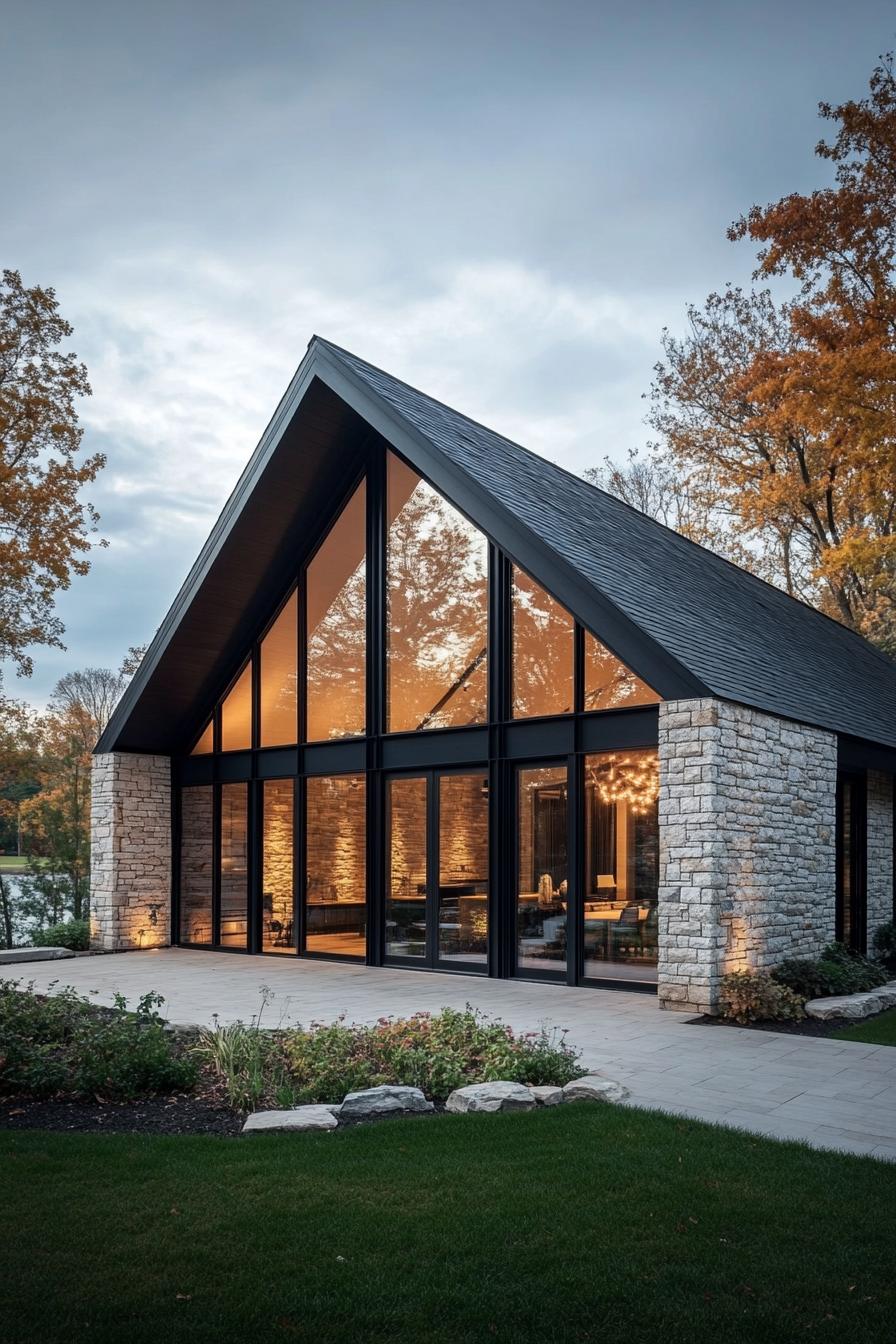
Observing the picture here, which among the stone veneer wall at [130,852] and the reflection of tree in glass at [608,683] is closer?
the reflection of tree in glass at [608,683]

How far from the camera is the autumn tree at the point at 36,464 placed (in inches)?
720

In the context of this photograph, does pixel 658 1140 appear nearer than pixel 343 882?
Yes

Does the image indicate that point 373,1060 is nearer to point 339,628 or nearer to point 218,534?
point 339,628

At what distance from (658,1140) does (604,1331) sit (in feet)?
6.98

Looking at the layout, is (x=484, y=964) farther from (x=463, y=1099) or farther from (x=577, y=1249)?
(x=577, y=1249)

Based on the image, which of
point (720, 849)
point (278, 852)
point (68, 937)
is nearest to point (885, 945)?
point (720, 849)

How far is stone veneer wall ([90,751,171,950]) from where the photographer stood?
16266 mm

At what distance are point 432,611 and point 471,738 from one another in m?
1.87

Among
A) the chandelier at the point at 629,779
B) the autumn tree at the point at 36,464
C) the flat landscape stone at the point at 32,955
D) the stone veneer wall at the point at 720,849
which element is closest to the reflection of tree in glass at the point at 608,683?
the chandelier at the point at 629,779

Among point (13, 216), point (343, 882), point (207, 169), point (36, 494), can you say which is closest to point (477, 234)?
point (207, 169)

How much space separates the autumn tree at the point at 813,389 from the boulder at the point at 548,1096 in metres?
11.8

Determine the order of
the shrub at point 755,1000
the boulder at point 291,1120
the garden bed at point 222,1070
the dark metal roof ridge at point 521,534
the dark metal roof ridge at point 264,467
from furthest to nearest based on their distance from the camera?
the dark metal roof ridge at point 264,467 < the dark metal roof ridge at point 521,534 < the shrub at point 755,1000 < the garden bed at point 222,1070 < the boulder at point 291,1120

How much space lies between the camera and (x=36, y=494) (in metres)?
18.3

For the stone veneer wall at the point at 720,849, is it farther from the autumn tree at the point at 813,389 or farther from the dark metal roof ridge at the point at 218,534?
the autumn tree at the point at 813,389
